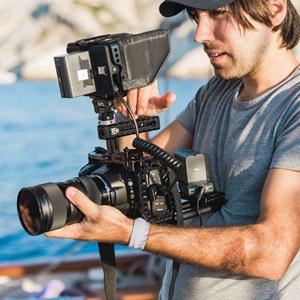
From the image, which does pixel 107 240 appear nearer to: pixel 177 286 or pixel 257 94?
pixel 177 286

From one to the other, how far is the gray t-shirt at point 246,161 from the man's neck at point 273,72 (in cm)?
2

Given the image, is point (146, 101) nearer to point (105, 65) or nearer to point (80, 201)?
point (105, 65)

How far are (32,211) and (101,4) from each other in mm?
14917

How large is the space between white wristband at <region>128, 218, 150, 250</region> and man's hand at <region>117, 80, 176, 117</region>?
1.23 feet

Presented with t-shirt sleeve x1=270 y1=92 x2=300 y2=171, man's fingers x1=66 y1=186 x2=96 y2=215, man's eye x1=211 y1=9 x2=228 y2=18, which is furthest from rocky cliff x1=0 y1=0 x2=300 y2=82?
man's fingers x1=66 y1=186 x2=96 y2=215

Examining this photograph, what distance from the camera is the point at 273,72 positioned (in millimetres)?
1470

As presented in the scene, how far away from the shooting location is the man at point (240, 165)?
1274mm

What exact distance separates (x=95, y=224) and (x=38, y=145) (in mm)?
8555

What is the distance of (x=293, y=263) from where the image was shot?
1.41 metres

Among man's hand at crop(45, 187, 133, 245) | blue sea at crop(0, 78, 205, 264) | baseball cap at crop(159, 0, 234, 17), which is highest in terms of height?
baseball cap at crop(159, 0, 234, 17)

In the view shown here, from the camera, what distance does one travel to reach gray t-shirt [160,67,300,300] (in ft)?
4.47

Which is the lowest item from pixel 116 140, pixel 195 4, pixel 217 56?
pixel 116 140

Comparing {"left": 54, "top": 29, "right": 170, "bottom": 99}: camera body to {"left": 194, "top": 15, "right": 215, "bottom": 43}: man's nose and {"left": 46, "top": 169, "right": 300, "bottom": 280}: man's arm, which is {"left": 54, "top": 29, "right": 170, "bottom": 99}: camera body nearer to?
{"left": 194, "top": 15, "right": 215, "bottom": 43}: man's nose

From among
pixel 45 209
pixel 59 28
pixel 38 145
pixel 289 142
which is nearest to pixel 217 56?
pixel 289 142
